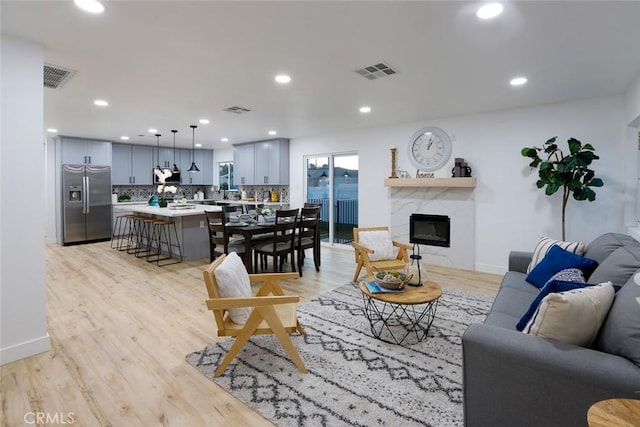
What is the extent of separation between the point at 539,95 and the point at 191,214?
5503 millimetres

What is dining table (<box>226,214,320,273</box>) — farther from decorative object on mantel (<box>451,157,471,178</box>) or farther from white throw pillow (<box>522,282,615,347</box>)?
white throw pillow (<box>522,282,615,347</box>)

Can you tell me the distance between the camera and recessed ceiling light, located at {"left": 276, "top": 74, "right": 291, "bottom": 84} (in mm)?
3471

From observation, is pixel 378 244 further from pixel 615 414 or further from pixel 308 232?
pixel 615 414

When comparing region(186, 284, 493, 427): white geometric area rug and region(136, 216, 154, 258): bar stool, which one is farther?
region(136, 216, 154, 258): bar stool

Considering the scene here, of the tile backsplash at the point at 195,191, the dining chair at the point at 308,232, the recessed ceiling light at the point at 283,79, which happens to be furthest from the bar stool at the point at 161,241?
the recessed ceiling light at the point at 283,79

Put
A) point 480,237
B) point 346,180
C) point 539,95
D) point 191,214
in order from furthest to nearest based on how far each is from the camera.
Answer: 1. point 346,180
2. point 191,214
3. point 480,237
4. point 539,95

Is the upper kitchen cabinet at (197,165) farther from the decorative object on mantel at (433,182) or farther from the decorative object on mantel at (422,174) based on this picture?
the decorative object on mantel at (422,174)

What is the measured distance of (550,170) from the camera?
4160mm

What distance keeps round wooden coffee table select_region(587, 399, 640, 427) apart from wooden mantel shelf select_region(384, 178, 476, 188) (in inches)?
171

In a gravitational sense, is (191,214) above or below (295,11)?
below

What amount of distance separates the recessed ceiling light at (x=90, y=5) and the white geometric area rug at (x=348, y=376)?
8.36 feet

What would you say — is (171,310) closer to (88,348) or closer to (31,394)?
(88,348)

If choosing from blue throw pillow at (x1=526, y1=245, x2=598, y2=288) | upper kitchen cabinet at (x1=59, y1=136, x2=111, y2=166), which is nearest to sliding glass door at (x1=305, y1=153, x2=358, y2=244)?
blue throw pillow at (x1=526, y1=245, x2=598, y2=288)

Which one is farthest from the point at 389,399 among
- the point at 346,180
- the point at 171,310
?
the point at 346,180
